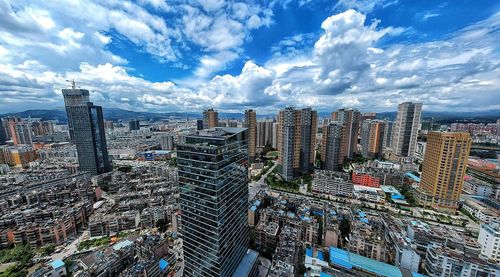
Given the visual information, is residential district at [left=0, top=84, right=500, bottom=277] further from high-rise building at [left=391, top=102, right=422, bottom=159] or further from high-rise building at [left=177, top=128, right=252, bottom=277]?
high-rise building at [left=391, top=102, right=422, bottom=159]

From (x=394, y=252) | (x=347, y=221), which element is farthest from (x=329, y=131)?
(x=394, y=252)

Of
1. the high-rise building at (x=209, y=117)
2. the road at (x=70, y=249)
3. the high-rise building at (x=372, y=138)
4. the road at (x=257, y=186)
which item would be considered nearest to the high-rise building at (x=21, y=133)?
the high-rise building at (x=209, y=117)

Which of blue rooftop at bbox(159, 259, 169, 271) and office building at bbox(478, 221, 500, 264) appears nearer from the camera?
blue rooftop at bbox(159, 259, 169, 271)

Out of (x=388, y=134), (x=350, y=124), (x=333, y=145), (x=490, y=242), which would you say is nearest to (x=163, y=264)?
(x=490, y=242)

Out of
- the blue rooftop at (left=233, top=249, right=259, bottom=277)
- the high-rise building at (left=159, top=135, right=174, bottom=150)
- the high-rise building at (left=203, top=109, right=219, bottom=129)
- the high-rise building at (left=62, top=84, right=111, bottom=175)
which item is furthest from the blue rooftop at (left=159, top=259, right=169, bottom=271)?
the high-rise building at (left=159, top=135, right=174, bottom=150)

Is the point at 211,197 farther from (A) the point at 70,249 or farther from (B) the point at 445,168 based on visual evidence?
(B) the point at 445,168
